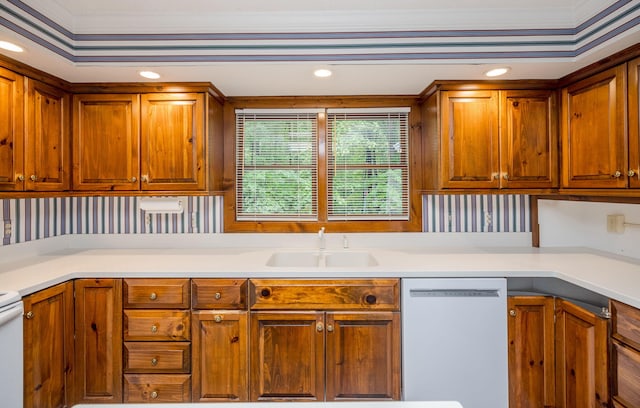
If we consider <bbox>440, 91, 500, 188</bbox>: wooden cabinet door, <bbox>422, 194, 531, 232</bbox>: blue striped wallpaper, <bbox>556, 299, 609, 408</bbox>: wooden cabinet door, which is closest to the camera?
<bbox>556, 299, 609, 408</bbox>: wooden cabinet door

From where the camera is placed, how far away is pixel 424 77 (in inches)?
88.7

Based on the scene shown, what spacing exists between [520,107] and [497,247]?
39.2 inches

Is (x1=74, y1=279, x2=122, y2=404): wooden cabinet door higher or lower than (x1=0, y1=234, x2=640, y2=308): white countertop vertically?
lower

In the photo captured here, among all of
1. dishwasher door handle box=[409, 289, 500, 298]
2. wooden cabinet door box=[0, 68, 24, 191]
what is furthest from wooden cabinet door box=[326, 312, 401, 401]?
wooden cabinet door box=[0, 68, 24, 191]

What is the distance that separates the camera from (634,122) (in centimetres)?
182

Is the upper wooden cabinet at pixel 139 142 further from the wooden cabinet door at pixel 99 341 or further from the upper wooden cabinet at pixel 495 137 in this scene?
the upper wooden cabinet at pixel 495 137

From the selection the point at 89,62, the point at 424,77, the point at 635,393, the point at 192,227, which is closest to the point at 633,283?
the point at 635,393

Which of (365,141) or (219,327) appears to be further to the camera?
(365,141)

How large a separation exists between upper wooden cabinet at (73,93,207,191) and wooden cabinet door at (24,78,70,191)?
0.20ft

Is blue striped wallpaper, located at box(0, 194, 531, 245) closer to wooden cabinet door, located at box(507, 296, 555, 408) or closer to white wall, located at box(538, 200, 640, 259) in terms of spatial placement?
white wall, located at box(538, 200, 640, 259)

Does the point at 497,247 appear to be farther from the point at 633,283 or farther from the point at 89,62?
the point at 89,62

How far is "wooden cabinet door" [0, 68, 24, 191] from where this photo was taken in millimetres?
1874

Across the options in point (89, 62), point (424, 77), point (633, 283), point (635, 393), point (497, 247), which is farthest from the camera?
point (497, 247)

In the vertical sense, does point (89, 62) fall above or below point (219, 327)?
above
